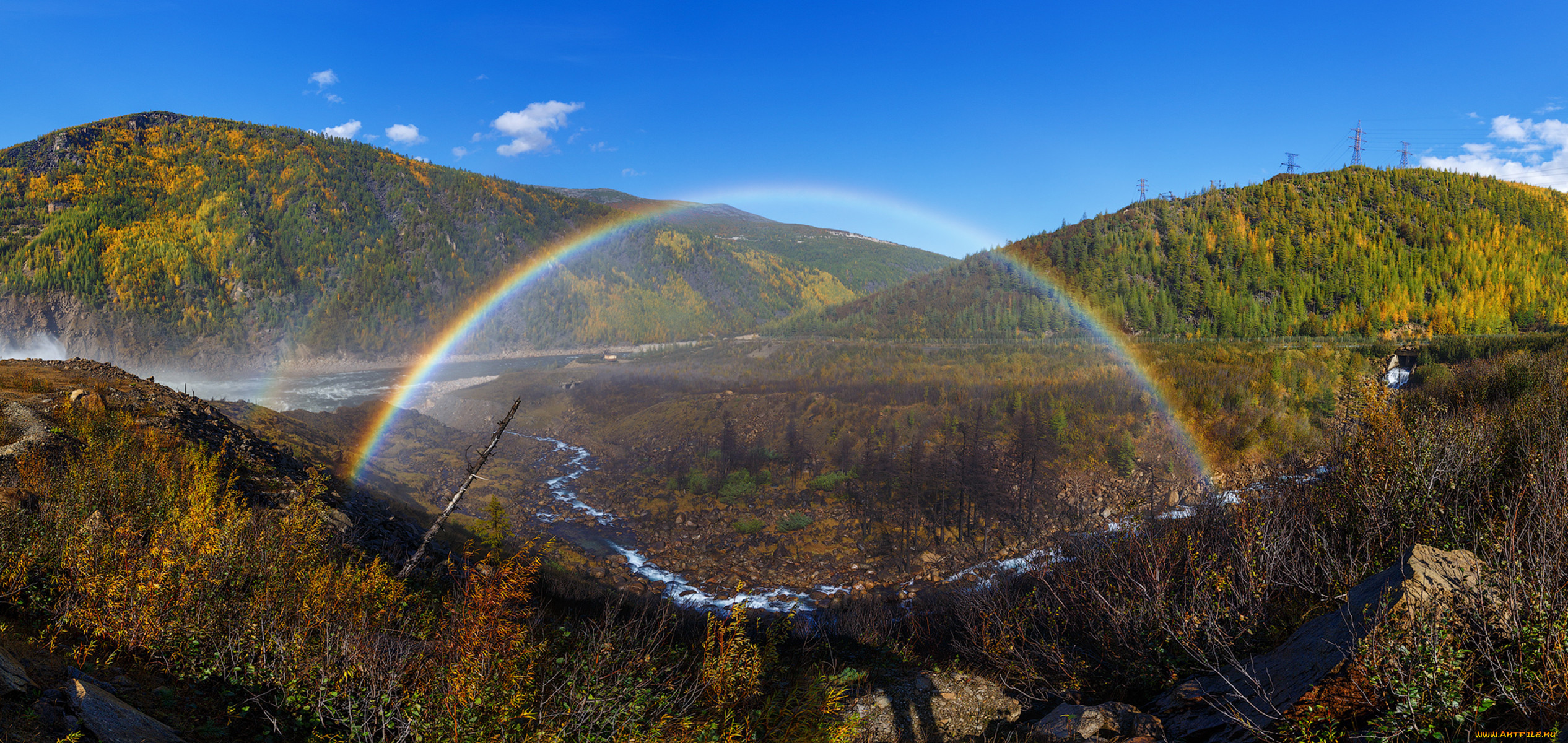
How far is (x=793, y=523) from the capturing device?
83.7ft

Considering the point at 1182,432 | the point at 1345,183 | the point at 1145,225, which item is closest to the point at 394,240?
the point at 1145,225

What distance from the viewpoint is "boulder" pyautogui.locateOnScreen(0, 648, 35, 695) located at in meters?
4.07

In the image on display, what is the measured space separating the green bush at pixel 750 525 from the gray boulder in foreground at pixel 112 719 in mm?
20855

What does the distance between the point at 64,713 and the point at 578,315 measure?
128 meters

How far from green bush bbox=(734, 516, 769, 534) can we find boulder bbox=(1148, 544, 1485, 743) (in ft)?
62.7

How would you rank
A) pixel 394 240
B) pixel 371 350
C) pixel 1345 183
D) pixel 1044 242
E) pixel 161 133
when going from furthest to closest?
pixel 394 240, pixel 161 133, pixel 371 350, pixel 1044 242, pixel 1345 183

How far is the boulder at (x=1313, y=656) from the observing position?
4984 mm

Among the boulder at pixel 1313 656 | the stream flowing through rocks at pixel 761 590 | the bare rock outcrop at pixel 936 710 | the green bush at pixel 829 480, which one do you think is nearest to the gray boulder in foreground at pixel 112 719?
the bare rock outcrop at pixel 936 710

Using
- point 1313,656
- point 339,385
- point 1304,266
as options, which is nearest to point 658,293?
point 339,385

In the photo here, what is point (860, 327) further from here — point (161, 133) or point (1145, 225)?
point (161, 133)

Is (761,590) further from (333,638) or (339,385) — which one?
(339,385)

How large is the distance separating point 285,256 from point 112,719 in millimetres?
134853

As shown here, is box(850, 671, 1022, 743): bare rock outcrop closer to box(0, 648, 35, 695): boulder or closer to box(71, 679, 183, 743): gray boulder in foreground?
box(71, 679, 183, 743): gray boulder in foreground

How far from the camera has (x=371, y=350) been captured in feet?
332
